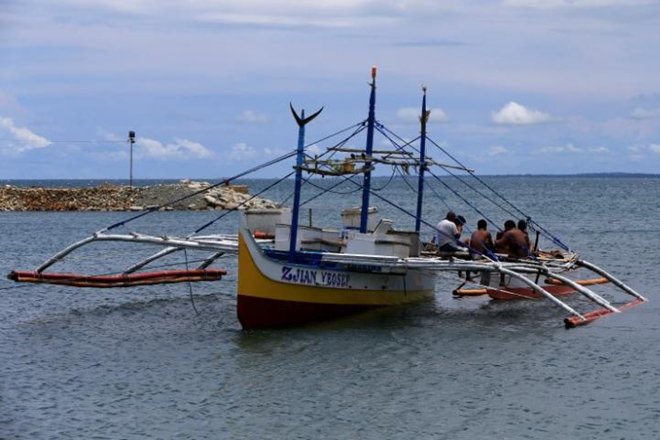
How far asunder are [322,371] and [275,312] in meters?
3.76

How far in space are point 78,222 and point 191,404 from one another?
56476 millimetres

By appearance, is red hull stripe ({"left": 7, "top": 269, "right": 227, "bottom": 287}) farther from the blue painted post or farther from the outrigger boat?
the blue painted post

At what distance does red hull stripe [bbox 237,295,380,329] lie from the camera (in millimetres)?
23719

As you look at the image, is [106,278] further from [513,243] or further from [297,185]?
[513,243]

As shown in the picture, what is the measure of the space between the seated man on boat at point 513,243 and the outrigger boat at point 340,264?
25cm

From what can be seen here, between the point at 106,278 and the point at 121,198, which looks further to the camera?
the point at 121,198

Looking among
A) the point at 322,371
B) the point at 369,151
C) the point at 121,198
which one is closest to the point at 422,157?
the point at 369,151

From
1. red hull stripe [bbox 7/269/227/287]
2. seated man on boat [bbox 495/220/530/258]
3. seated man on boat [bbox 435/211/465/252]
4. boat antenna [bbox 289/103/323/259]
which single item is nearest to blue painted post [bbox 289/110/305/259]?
boat antenna [bbox 289/103/323/259]

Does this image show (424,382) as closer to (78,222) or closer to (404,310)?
(404,310)

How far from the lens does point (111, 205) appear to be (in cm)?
8606

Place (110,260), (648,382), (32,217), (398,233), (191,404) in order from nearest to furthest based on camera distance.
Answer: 1. (191,404)
2. (648,382)
3. (398,233)
4. (110,260)
5. (32,217)

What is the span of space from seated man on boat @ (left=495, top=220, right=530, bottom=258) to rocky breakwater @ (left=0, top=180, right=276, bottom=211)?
Answer: 54810 millimetres

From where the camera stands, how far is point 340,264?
24734mm

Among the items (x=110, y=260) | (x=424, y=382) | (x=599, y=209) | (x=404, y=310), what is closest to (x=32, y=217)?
(x=110, y=260)
